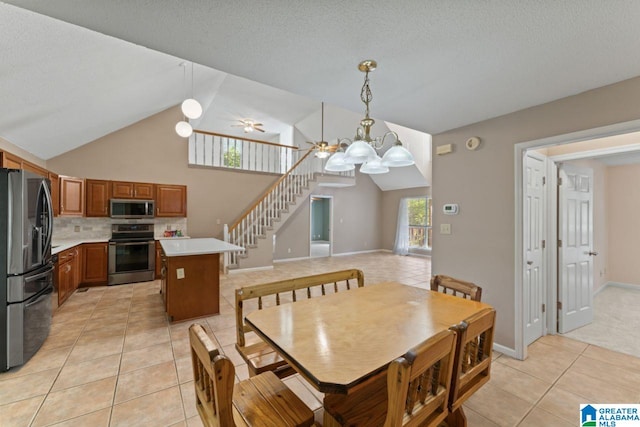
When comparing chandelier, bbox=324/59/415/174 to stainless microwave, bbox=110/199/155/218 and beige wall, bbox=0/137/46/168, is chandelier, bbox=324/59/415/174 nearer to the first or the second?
beige wall, bbox=0/137/46/168

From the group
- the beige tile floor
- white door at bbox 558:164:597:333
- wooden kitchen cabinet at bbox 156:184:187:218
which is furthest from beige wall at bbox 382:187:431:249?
wooden kitchen cabinet at bbox 156:184:187:218

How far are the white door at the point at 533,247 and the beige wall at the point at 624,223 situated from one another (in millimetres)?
3376

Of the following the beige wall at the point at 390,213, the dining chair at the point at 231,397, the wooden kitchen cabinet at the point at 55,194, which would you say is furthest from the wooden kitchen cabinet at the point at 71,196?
the beige wall at the point at 390,213

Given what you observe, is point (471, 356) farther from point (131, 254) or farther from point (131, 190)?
point (131, 190)

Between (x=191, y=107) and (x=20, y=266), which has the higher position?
(x=191, y=107)

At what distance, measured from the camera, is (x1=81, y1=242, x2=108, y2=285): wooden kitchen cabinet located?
14.9ft

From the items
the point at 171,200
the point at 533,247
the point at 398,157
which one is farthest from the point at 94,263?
the point at 533,247

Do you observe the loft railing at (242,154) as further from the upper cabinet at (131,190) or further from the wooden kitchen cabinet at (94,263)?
the wooden kitchen cabinet at (94,263)

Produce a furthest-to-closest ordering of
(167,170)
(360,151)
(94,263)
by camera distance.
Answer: (167,170), (94,263), (360,151)

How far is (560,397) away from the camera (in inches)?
78.3

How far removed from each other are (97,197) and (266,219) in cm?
337

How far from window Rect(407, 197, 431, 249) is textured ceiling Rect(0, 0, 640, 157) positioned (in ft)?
23.2

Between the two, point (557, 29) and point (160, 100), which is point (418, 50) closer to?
point (557, 29)

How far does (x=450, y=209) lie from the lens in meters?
3.06
